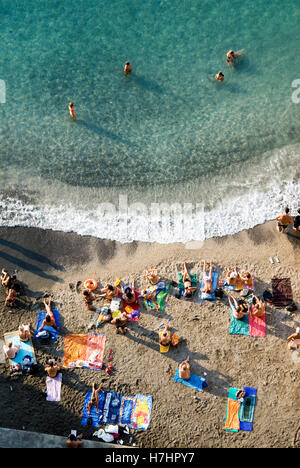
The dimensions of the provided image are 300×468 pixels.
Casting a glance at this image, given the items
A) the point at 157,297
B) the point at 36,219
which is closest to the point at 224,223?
the point at 157,297

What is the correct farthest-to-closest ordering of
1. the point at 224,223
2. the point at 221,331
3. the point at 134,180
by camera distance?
1. the point at 134,180
2. the point at 224,223
3. the point at 221,331

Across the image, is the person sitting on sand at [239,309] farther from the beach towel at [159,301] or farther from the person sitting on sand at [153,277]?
the person sitting on sand at [153,277]

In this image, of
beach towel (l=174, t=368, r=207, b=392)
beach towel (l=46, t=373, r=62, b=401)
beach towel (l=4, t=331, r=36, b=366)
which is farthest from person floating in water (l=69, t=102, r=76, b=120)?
beach towel (l=174, t=368, r=207, b=392)

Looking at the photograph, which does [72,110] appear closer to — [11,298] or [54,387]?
[11,298]

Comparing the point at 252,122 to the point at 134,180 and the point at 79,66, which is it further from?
the point at 79,66

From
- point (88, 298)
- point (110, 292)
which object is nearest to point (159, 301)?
point (110, 292)

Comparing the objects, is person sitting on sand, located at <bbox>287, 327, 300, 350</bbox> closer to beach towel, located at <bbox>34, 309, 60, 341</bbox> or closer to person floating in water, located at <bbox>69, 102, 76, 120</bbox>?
beach towel, located at <bbox>34, 309, 60, 341</bbox>
